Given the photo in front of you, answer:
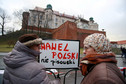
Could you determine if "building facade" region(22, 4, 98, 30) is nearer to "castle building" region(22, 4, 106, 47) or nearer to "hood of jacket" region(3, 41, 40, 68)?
"castle building" region(22, 4, 106, 47)

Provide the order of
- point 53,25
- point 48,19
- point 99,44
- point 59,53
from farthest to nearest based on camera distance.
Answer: point 53,25 < point 48,19 < point 59,53 < point 99,44

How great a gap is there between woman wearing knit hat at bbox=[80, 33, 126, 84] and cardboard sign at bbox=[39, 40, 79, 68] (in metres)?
1.25

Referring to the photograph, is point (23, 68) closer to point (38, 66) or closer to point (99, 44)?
point (38, 66)

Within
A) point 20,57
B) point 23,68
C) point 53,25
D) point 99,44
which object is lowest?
point 23,68

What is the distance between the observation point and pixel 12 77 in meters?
1.23

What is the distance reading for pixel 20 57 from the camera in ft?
4.06

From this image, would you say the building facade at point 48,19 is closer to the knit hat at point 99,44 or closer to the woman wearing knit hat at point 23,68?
the woman wearing knit hat at point 23,68

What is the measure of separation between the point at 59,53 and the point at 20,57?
1.38 m

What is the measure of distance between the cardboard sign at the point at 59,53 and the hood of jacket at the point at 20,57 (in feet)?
3.65

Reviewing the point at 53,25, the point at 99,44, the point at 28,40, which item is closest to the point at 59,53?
the point at 28,40

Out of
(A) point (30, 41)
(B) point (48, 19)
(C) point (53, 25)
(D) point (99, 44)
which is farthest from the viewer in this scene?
(C) point (53, 25)

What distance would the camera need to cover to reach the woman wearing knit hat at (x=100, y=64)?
91 cm

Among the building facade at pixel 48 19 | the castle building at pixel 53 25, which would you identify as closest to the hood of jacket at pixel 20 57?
the castle building at pixel 53 25

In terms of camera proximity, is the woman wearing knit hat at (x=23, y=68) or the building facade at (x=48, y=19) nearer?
the woman wearing knit hat at (x=23, y=68)
